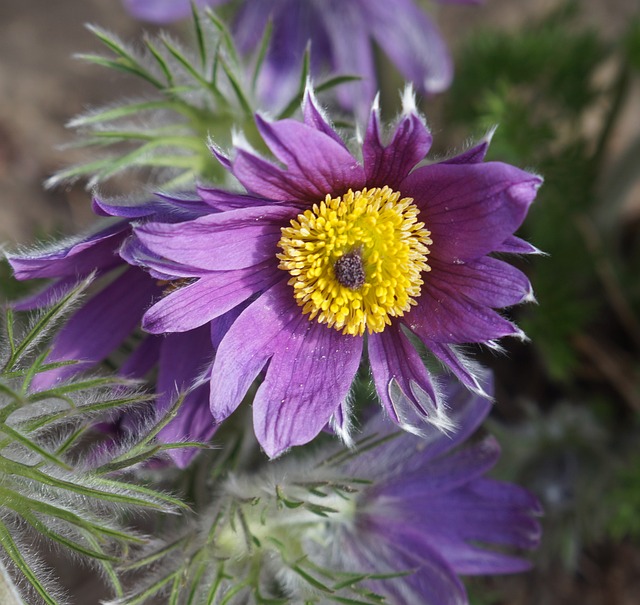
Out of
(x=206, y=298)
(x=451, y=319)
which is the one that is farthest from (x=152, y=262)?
(x=451, y=319)

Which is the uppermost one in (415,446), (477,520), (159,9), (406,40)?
(159,9)

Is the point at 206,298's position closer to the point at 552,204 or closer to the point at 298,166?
the point at 298,166

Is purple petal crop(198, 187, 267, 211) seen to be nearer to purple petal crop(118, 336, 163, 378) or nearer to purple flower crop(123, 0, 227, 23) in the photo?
purple petal crop(118, 336, 163, 378)

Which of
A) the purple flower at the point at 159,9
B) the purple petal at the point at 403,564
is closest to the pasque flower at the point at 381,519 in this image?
the purple petal at the point at 403,564

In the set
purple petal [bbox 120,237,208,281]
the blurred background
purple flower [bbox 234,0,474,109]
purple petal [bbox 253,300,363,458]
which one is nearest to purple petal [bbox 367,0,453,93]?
purple flower [bbox 234,0,474,109]

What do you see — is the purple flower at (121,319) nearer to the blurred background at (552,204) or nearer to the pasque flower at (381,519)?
the pasque flower at (381,519)

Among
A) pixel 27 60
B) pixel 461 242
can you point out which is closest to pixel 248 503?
pixel 461 242
